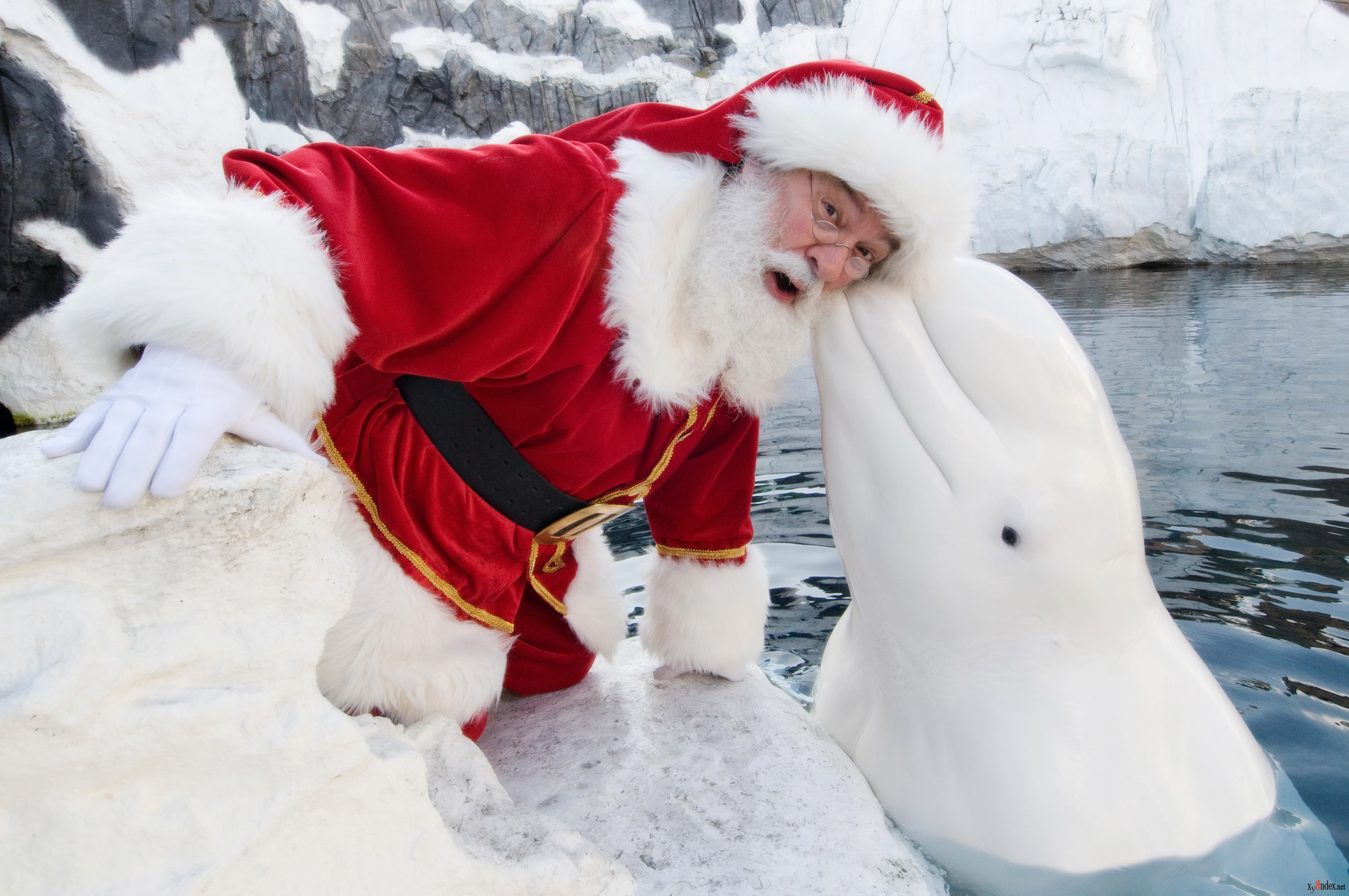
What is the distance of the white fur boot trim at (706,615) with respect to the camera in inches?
74.2

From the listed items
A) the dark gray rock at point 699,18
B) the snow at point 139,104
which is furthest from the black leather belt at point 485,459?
the dark gray rock at point 699,18

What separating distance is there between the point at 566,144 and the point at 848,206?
0.50 meters

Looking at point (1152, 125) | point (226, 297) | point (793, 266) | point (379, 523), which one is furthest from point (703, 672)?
point (1152, 125)

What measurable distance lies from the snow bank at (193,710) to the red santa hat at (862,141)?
915mm

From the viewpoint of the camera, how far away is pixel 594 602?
1.90 metres

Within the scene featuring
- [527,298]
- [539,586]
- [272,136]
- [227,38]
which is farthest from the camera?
[272,136]

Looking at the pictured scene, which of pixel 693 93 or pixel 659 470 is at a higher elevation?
pixel 693 93

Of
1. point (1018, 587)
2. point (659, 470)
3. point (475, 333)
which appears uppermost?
point (475, 333)

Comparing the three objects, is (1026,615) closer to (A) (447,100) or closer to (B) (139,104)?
(B) (139,104)

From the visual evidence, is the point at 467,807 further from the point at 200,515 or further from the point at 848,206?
the point at 848,206

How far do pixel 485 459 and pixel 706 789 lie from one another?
2.31 ft

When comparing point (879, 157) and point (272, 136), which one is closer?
point (879, 157)

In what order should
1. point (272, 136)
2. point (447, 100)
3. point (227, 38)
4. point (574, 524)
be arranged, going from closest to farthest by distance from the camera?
point (574, 524) → point (227, 38) → point (272, 136) → point (447, 100)

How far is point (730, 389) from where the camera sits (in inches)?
63.9
